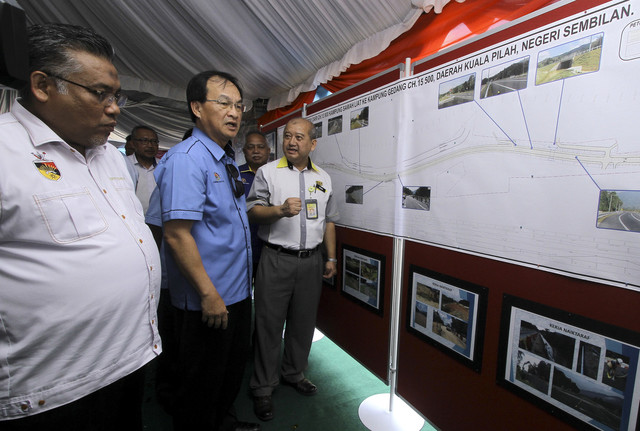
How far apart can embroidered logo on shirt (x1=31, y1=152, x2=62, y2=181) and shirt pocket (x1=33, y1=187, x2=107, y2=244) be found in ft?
0.15

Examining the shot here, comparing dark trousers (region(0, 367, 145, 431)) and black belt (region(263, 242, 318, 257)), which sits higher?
black belt (region(263, 242, 318, 257))

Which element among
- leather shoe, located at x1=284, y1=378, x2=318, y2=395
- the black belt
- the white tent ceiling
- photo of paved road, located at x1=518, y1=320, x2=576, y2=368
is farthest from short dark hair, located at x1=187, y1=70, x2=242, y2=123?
leather shoe, located at x1=284, y1=378, x2=318, y2=395

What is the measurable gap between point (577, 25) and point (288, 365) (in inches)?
91.6

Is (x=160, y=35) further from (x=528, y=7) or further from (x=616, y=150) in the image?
(x=616, y=150)

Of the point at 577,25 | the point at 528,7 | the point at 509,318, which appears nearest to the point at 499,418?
the point at 509,318

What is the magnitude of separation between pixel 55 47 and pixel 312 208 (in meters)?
1.43

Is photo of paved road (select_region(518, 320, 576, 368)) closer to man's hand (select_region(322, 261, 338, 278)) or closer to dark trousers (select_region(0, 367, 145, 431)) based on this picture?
man's hand (select_region(322, 261, 338, 278))

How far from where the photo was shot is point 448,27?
67.1 inches

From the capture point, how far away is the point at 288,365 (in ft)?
7.23

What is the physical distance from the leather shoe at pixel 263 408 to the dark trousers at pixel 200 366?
0.40 m

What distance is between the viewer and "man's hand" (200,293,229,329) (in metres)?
1.31

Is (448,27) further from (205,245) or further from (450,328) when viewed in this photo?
(205,245)

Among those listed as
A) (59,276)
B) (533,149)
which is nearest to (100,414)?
(59,276)

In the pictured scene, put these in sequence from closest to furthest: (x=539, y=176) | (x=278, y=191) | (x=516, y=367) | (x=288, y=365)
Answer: (x=539, y=176), (x=516, y=367), (x=278, y=191), (x=288, y=365)
